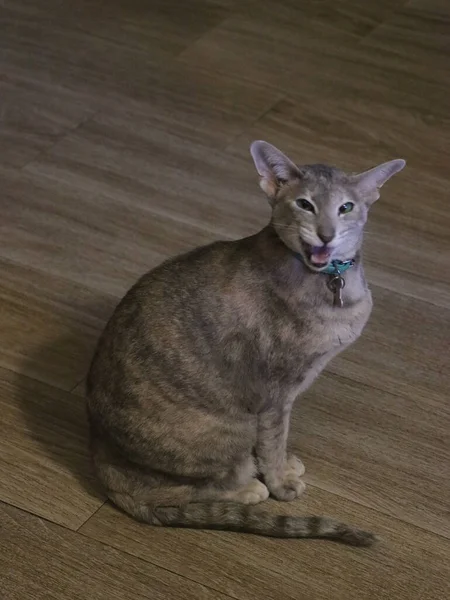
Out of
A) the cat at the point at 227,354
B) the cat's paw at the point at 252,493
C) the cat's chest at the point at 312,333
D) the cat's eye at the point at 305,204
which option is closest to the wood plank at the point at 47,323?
the cat at the point at 227,354

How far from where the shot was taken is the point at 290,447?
1.74 metres

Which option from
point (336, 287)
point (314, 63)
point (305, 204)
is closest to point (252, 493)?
point (336, 287)

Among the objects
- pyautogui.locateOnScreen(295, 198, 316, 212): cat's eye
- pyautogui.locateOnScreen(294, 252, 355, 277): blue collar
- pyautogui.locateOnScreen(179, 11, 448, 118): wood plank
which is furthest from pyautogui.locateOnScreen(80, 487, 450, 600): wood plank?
pyautogui.locateOnScreen(179, 11, 448, 118): wood plank

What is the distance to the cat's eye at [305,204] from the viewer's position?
1.42m

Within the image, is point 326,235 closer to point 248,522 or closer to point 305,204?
point 305,204

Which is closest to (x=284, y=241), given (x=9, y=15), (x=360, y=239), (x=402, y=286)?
(x=360, y=239)

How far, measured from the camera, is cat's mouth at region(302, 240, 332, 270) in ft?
4.66

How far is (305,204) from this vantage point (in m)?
1.42

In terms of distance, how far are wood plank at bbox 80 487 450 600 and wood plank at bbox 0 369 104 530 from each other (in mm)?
60

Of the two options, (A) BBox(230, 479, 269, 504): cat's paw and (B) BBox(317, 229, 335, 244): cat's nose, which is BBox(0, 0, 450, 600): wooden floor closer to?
(A) BBox(230, 479, 269, 504): cat's paw

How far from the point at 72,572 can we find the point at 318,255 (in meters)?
0.62

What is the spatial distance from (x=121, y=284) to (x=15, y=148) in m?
0.62

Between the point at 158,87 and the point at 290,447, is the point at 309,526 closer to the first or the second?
the point at 290,447

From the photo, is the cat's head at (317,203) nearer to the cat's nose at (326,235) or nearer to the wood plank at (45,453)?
the cat's nose at (326,235)
